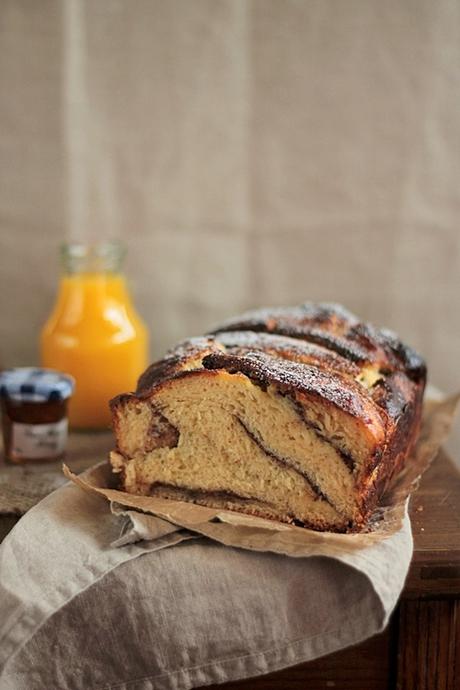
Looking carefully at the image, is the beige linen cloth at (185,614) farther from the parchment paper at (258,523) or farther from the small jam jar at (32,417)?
the small jam jar at (32,417)

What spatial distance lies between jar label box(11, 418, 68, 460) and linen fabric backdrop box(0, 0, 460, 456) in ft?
2.39

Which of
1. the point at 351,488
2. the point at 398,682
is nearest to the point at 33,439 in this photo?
the point at 351,488

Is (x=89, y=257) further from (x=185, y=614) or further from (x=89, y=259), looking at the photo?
(x=185, y=614)

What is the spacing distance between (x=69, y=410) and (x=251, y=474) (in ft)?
2.23

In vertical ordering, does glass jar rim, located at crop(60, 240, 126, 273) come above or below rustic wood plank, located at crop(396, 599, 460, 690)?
above

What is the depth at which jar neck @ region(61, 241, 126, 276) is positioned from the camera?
88.0 inches

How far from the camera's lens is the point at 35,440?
1932 millimetres

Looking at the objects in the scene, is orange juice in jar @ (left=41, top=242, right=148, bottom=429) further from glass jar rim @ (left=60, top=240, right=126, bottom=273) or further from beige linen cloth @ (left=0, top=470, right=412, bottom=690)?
beige linen cloth @ (left=0, top=470, right=412, bottom=690)

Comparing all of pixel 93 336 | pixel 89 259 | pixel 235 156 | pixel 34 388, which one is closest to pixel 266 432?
pixel 34 388

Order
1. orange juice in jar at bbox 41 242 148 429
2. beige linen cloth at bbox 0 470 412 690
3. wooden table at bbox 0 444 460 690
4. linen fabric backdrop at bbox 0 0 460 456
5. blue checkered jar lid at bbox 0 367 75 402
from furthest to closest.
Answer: linen fabric backdrop at bbox 0 0 460 456 → orange juice in jar at bbox 41 242 148 429 → blue checkered jar lid at bbox 0 367 75 402 → wooden table at bbox 0 444 460 690 → beige linen cloth at bbox 0 470 412 690

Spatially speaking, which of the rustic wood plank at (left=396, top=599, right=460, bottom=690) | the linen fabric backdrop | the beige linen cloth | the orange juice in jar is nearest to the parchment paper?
the beige linen cloth

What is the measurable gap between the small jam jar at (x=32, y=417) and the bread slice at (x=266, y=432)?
0.24 meters

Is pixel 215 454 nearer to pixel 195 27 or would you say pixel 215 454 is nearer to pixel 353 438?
pixel 353 438

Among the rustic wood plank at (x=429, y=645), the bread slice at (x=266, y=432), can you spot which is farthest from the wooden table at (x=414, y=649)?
the bread slice at (x=266, y=432)
